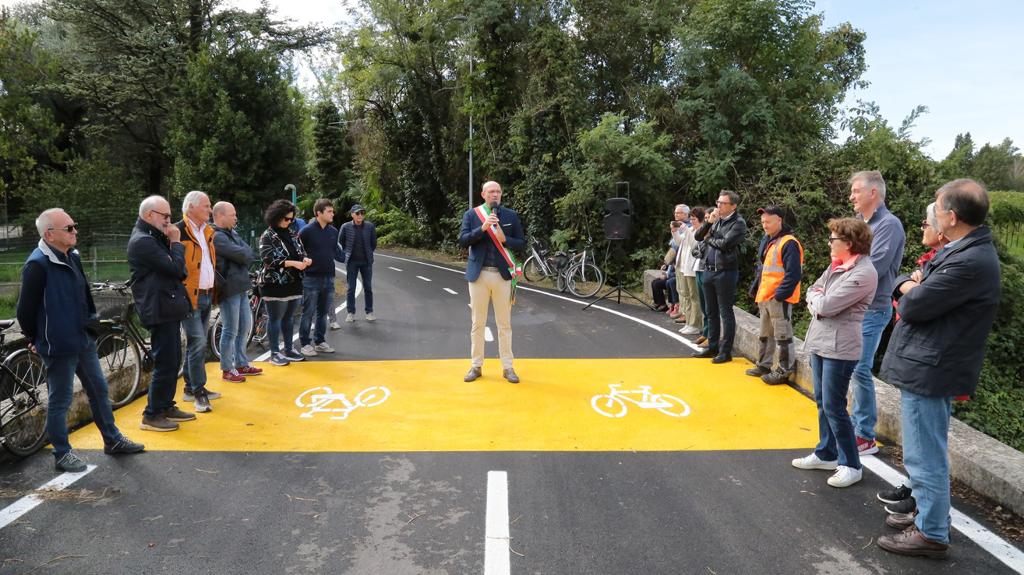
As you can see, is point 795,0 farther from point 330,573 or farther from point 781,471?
point 330,573

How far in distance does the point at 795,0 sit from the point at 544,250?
8884 millimetres

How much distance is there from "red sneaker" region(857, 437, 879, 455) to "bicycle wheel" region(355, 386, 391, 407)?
162 inches

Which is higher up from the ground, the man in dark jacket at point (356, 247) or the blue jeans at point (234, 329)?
the man in dark jacket at point (356, 247)

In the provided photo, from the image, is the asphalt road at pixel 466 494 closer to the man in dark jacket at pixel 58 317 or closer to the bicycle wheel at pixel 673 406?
the bicycle wheel at pixel 673 406

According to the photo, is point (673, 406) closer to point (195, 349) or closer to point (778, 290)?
point (778, 290)

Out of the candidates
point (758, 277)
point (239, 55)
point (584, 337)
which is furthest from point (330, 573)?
point (239, 55)

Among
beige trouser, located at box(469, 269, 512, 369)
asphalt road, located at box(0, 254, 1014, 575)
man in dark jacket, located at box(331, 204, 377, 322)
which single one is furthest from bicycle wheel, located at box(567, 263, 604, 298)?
asphalt road, located at box(0, 254, 1014, 575)

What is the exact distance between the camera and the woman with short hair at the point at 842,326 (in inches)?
163

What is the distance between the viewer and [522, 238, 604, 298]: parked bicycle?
15070 millimetres

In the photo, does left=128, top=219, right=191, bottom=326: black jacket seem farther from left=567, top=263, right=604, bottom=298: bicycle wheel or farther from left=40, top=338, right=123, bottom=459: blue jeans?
left=567, top=263, right=604, bottom=298: bicycle wheel

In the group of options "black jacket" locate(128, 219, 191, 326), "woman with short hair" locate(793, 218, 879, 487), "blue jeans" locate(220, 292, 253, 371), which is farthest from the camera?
"blue jeans" locate(220, 292, 253, 371)

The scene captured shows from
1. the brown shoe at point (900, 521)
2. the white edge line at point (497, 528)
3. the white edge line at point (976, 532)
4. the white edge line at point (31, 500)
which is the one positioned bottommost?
the white edge line at point (497, 528)

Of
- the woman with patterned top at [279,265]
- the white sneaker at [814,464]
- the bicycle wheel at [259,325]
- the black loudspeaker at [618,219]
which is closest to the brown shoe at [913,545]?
the white sneaker at [814,464]

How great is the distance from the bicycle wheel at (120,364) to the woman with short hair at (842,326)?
600cm
